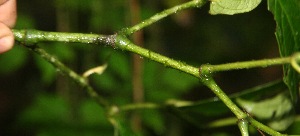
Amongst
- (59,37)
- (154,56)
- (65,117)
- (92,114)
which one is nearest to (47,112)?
(65,117)

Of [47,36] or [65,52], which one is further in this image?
[65,52]

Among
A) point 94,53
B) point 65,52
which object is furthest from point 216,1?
point 94,53

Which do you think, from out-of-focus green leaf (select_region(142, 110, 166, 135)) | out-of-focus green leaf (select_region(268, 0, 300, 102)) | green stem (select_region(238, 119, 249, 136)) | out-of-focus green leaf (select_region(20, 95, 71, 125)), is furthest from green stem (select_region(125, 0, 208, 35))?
out-of-focus green leaf (select_region(20, 95, 71, 125))

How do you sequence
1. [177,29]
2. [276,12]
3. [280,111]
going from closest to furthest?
[276,12]
[280,111]
[177,29]

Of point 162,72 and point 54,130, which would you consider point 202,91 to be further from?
point 54,130

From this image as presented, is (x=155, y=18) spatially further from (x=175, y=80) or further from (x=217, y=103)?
(x=175, y=80)

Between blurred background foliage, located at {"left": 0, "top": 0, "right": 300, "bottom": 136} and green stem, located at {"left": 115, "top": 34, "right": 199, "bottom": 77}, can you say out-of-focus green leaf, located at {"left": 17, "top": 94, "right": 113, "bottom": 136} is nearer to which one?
blurred background foliage, located at {"left": 0, "top": 0, "right": 300, "bottom": 136}

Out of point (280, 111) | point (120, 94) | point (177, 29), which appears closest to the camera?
point (280, 111)

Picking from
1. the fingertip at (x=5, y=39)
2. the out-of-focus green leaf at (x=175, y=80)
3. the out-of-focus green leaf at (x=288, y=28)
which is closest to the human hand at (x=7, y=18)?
the fingertip at (x=5, y=39)
